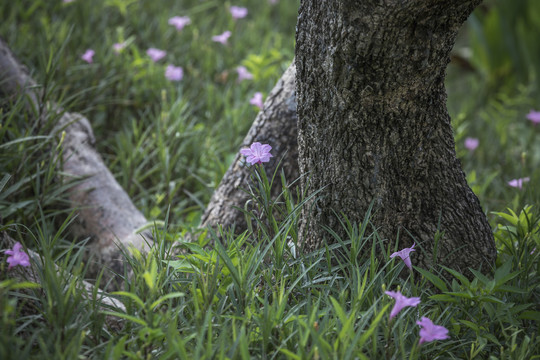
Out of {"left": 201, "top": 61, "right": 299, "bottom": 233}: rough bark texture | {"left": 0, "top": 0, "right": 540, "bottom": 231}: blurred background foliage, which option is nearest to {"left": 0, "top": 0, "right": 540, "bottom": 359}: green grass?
{"left": 0, "top": 0, "right": 540, "bottom": 231}: blurred background foliage

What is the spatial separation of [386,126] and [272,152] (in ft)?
2.12

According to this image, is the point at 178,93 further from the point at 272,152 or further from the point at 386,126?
the point at 386,126

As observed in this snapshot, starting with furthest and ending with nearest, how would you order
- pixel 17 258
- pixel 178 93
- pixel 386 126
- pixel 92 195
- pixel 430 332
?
pixel 178 93 → pixel 92 195 → pixel 386 126 → pixel 17 258 → pixel 430 332

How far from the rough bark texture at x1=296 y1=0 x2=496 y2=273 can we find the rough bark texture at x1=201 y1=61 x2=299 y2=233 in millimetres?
397

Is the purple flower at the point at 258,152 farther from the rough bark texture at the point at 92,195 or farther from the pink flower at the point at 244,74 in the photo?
the pink flower at the point at 244,74

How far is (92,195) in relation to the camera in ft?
6.93

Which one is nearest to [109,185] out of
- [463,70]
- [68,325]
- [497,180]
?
[68,325]

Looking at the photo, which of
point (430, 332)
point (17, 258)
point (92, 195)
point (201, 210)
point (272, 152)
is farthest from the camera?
point (201, 210)

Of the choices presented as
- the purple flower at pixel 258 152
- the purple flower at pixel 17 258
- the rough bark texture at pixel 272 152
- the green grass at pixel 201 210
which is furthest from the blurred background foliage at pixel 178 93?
the purple flower at pixel 258 152

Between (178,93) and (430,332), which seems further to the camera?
(178,93)

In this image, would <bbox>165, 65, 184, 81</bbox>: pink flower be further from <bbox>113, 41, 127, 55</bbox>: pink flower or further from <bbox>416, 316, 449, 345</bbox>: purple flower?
<bbox>416, 316, 449, 345</bbox>: purple flower

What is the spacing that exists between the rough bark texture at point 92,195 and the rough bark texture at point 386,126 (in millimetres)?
875

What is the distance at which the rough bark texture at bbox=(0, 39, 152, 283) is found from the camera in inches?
79.7

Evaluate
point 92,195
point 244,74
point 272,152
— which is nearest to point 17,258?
point 92,195
